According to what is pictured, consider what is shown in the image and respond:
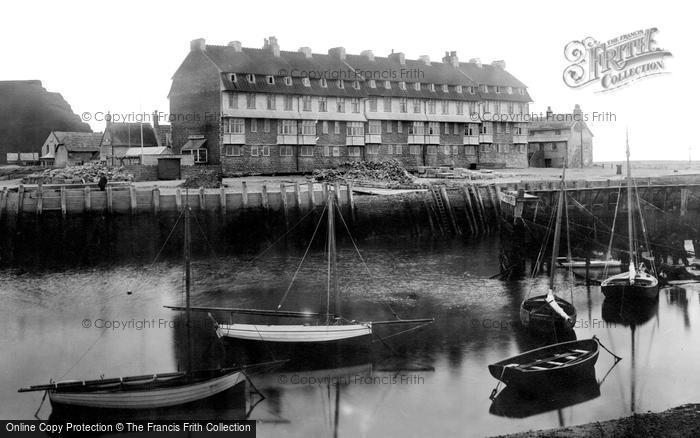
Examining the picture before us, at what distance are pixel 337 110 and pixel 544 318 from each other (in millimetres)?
44838

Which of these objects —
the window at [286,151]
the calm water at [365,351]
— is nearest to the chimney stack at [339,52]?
the window at [286,151]

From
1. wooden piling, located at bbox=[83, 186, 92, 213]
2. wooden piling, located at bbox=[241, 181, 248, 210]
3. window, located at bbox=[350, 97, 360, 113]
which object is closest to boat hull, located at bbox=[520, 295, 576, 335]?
wooden piling, located at bbox=[241, 181, 248, 210]

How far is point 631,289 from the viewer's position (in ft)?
107

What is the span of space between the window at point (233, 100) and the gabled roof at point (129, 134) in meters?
15.9

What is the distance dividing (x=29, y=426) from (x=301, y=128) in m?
49.9

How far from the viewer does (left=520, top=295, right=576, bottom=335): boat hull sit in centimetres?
2766

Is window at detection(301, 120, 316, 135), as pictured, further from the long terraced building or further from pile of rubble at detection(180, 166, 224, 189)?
pile of rubble at detection(180, 166, 224, 189)

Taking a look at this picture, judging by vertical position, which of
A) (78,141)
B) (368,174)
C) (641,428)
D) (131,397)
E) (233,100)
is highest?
(233,100)

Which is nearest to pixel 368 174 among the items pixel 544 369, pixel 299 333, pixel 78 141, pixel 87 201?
pixel 87 201

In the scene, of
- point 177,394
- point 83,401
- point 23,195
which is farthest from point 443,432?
point 23,195

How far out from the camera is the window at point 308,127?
2653 inches

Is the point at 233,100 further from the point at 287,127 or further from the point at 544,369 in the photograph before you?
the point at 544,369

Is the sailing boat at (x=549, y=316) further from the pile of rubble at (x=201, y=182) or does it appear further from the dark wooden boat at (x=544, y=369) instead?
the pile of rubble at (x=201, y=182)

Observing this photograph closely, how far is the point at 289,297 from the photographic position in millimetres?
34906
